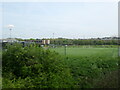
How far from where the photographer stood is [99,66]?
543cm

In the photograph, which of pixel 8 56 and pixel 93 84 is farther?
pixel 8 56

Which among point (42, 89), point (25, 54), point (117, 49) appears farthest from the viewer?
point (117, 49)

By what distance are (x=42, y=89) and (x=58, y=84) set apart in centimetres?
30

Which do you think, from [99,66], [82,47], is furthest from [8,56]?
[82,47]

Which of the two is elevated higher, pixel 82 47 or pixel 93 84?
pixel 82 47

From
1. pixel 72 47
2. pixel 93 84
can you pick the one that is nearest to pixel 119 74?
pixel 93 84

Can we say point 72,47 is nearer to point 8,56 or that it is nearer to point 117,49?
point 117,49

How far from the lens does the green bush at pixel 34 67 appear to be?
11.3ft

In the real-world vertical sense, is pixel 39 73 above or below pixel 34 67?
below

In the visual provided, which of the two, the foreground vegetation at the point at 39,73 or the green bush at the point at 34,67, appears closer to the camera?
the foreground vegetation at the point at 39,73

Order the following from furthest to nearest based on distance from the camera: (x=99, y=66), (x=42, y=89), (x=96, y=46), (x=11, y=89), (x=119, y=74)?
(x=96, y=46), (x=99, y=66), (x=119, y=74), (x=42, y=89), (x=11, y=89)

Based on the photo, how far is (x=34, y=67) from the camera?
3.78 meters

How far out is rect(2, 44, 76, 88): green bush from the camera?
346 centimetres

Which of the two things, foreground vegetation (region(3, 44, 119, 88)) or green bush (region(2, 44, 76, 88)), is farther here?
green bush (region(2, 44, 76, 88))
